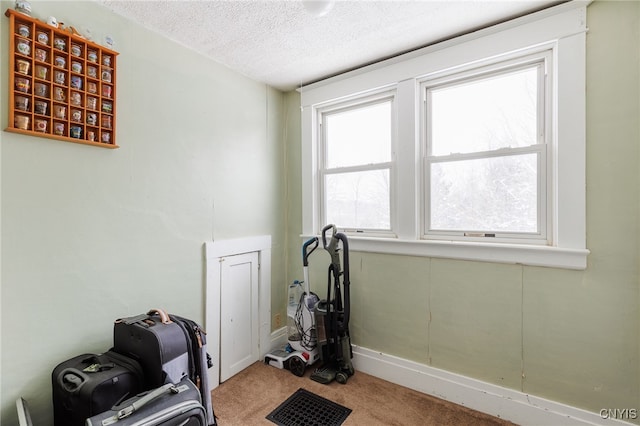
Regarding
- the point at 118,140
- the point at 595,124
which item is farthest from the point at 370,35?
the point at 118,140

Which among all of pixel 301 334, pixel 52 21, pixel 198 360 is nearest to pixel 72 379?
pixel 198 360

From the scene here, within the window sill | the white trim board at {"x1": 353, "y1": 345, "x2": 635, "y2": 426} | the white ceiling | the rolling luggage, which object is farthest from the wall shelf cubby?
the white trim board at {"x1": 353, "y1": 345, "x2": 635, "y2": 426}

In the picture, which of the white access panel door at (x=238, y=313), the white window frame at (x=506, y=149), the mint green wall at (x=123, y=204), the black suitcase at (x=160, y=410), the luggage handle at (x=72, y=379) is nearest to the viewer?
the black suitcase at (x=160, y=410)

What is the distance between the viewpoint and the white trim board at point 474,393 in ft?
5.95

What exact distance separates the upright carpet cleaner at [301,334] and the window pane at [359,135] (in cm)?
85

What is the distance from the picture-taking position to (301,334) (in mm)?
2639

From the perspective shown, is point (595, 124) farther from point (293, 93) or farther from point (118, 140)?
point (118, 140)

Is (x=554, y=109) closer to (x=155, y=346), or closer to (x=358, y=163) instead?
(x=358, y=163)

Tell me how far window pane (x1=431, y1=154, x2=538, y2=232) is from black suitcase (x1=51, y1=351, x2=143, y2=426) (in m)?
2.17

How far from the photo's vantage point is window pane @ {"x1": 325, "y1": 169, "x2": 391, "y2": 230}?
103 inches

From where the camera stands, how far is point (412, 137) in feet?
7.72

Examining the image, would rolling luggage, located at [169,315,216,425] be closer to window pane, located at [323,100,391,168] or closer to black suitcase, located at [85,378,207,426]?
black suitcase, located at [85,378,207,426]

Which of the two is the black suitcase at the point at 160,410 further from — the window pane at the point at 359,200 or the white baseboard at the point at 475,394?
the window pane at the point at 359,200

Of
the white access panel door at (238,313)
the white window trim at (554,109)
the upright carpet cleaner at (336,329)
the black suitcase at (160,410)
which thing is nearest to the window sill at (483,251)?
the white window trim at (554,109)
